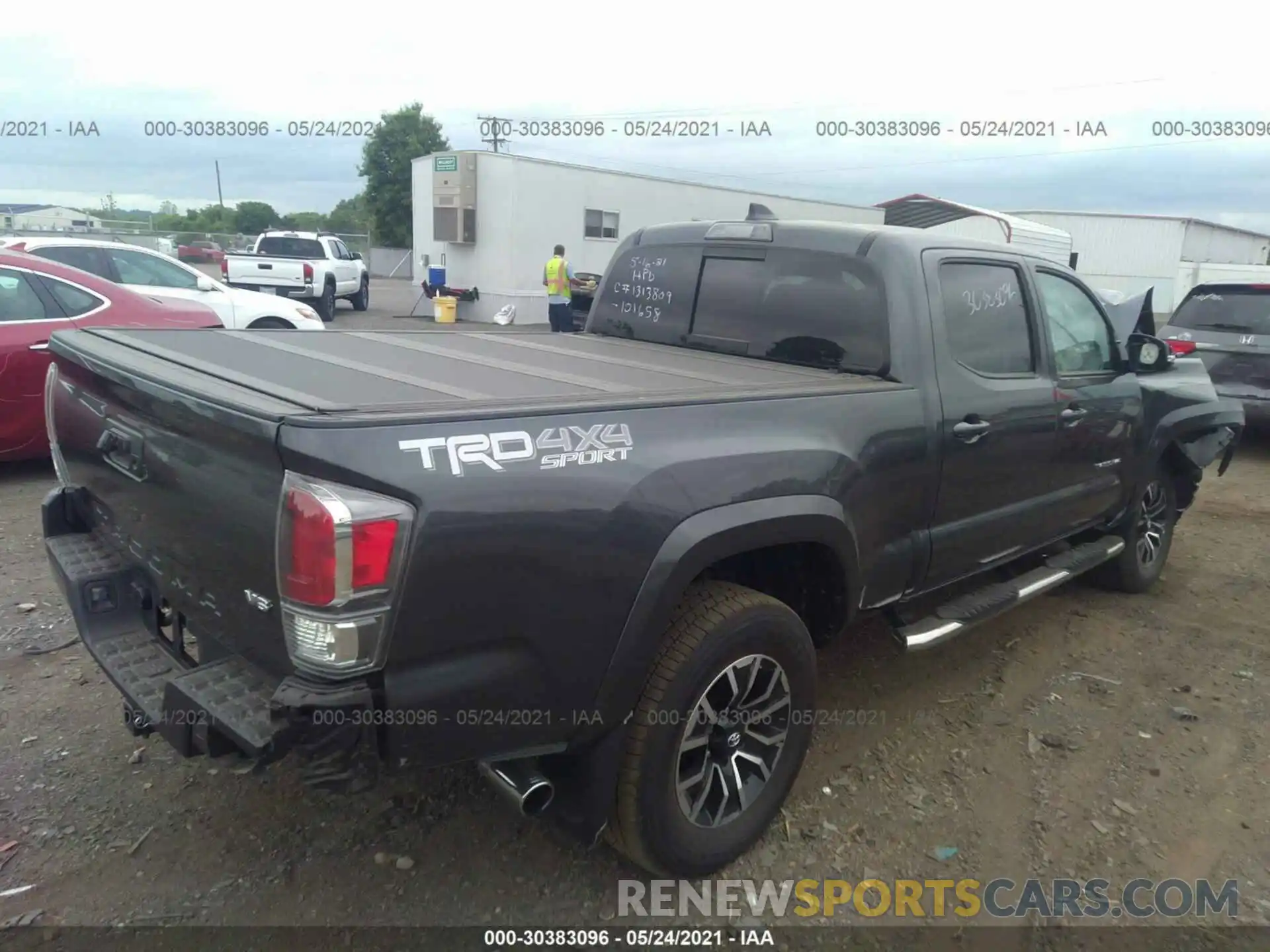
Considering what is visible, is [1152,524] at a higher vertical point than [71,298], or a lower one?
lower

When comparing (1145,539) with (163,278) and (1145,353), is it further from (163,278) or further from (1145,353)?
(163,278)

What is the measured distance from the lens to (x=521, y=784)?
2270mm

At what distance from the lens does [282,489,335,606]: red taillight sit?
1.86m

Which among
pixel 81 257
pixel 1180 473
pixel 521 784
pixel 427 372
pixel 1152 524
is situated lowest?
pixel 1152 524

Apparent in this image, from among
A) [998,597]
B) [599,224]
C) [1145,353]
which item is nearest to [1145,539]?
[1145,353]

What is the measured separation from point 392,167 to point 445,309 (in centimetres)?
3364

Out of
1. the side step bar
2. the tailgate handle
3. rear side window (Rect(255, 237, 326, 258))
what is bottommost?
the side step bar

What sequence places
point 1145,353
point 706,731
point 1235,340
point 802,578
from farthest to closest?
point 1235,340 < point 1145,353 < point 802,578 < point 706,731

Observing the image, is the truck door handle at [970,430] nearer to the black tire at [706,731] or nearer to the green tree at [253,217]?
the black tire at [706,731]

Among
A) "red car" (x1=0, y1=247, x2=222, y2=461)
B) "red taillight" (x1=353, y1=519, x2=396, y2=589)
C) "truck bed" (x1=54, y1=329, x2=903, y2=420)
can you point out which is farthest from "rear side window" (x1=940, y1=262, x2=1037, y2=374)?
"red car" (x1=0, y1=247, x2=222, y2=461)

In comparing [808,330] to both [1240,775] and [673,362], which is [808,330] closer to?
[673,362]

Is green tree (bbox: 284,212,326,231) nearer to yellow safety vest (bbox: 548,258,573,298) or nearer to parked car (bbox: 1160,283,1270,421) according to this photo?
yellow safety vest (bbox: 548,258,573,298)

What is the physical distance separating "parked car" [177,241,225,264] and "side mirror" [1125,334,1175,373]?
36.2 m

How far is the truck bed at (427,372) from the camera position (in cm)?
216
